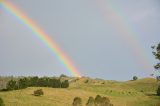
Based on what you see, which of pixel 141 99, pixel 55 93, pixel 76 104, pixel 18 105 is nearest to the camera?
pixel 18 105

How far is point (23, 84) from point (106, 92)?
1101 inches

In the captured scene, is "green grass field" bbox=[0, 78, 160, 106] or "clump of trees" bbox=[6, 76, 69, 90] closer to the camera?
"green grass field" bbox=[0, 78, 160, 106]

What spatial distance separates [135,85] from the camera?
14212 centimetres

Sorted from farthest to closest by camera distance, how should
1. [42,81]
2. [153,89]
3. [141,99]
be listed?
[153,89]
[42,81]
[141,99]

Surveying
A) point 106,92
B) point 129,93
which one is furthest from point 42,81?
point 129,93

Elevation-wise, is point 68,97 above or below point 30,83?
below

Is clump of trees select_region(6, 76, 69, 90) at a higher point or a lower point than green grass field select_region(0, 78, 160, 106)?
higher

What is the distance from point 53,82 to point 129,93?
90.4 feet

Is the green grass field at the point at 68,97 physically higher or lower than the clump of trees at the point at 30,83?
lower

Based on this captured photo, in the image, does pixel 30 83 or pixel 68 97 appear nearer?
pixel 68 97

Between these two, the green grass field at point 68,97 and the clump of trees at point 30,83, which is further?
the clump of trees at point 30,83

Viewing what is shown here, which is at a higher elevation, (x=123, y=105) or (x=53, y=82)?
(x=53, y=82)

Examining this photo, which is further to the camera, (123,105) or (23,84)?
(23,84)

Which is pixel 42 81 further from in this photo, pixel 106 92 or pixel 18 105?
pixel 18 105
